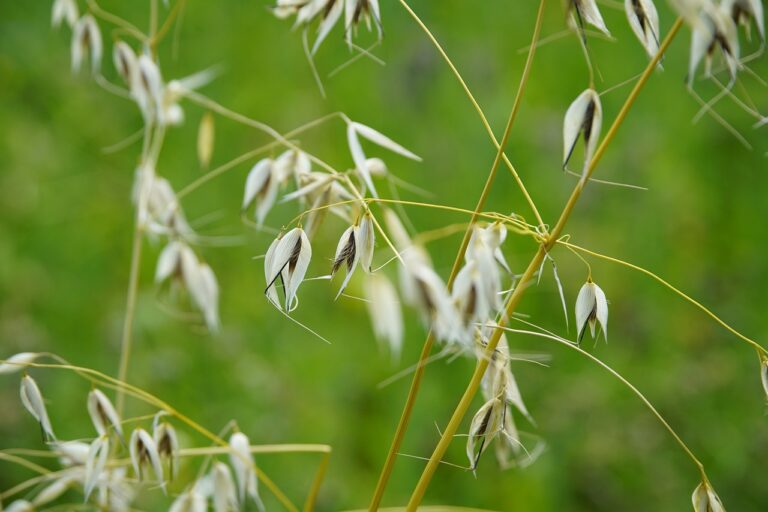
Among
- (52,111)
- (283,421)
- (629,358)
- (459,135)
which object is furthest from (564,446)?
(52,111)

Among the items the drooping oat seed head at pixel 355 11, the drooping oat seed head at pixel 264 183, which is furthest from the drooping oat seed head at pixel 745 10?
the drooping oat seed head at pixel 264 183

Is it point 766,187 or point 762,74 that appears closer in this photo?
point 766,187

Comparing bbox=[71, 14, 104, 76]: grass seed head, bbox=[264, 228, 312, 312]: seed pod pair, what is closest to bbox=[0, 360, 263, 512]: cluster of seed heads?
bbox=[264, 228, 312, 312]: seed pod pair

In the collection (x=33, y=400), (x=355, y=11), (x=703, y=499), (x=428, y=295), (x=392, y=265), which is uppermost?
(x=355, y=11)

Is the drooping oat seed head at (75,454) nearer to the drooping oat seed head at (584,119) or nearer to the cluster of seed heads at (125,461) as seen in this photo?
the cluster of seed heads at (125,461)

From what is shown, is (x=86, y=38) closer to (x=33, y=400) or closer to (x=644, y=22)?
(x=33, y=400)

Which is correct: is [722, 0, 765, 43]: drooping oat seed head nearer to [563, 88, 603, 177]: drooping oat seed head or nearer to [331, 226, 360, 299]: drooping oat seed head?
[563, 88, 603, 177]: drooping oat seed head

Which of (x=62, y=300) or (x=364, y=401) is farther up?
(x=62, y=300)

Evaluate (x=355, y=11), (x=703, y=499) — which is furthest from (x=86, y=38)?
(x=703, y=499)

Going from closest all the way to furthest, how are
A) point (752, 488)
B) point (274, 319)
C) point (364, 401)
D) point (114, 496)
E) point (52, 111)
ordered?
point (114, 496) < point (752, 488) < point (364, 401) < point (274, 319) < point (52, 111)

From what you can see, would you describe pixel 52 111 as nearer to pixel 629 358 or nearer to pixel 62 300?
pixel 62 300
